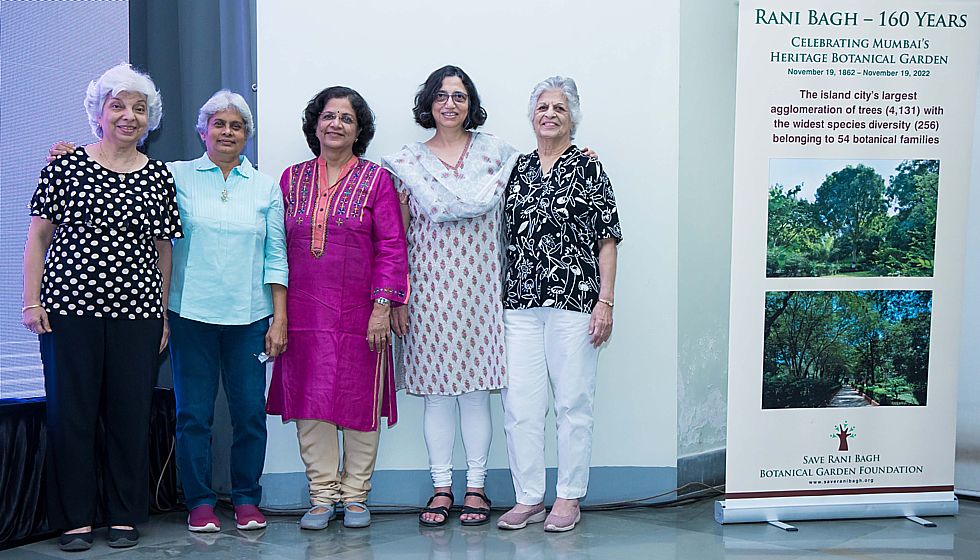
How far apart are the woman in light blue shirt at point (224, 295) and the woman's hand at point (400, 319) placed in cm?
40

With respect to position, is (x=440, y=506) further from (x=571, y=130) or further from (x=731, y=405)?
(x=571, y=130)

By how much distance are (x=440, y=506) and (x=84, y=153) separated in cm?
177

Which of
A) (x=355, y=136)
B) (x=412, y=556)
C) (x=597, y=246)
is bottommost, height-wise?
(x=412, y=556)

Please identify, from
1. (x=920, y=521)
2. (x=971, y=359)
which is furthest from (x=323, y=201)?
(x=971, y=359)

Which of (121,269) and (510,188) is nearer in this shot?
(121,269)

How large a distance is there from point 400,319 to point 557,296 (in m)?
0.59

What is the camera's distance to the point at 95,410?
276cm

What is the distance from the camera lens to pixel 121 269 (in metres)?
2.72

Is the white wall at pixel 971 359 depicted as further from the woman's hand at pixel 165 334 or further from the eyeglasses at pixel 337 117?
the woman's hand at pixel 165 334

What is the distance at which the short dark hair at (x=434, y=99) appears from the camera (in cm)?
305

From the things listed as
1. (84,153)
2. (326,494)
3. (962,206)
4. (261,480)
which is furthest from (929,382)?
(84,153)

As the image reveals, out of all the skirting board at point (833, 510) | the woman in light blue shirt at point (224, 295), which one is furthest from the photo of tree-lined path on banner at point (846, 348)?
the woman in light blue shirt at point (224, 295)

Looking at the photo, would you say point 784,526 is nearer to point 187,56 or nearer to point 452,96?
point 452,96

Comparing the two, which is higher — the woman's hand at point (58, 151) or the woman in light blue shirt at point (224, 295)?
the woman's hand at point (58, 151)
